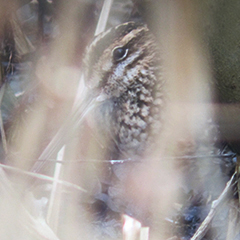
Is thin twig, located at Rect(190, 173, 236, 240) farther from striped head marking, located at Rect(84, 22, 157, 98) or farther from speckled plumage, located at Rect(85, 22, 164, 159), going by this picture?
striped head marking, located at Rect(84, 22, 157, 98)

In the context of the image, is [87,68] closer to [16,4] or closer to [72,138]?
[72,138]

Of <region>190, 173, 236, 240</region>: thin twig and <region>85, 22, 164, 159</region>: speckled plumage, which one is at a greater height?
A: <region>85, 22, 164, 159</region>: speckled plumage

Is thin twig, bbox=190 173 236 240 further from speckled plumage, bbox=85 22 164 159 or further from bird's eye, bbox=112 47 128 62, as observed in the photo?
bird's eye, bbox=112 47 128 62

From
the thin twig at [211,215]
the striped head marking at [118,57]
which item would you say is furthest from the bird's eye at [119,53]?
→ the thin twig at [211,215]

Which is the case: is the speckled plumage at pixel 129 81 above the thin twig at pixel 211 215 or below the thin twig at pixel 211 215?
above

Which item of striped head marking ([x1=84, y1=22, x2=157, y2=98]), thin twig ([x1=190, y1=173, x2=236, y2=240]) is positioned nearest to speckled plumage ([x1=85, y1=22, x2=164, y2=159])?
striped head marking ([x1=84, y1=22, x2=157, y2=98])

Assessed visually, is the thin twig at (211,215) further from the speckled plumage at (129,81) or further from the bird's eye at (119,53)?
the bird's eye at (119,53)

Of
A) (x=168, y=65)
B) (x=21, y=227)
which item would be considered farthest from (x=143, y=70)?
(x=21, y=227)

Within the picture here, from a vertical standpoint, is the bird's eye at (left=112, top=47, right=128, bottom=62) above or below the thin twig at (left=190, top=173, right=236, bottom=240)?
above

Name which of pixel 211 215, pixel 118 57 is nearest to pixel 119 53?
pixel 118 57
